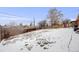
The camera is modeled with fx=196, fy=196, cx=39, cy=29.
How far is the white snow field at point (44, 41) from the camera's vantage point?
2.07 metres

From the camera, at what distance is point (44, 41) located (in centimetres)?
209

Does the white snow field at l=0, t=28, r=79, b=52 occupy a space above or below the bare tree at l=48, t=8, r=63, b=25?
below

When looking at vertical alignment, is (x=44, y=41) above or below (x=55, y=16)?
below

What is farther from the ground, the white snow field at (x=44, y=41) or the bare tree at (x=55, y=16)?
the bare tree at (x=55, y=16)

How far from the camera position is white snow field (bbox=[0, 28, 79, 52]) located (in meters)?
2.07

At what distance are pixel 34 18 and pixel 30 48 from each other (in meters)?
0.32

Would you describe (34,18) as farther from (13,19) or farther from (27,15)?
(13,19)

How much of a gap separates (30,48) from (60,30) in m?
0.37

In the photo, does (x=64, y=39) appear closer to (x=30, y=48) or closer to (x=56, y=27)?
(x=56, y=27)
